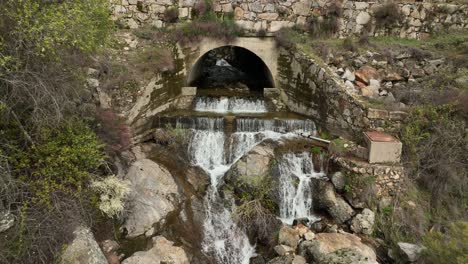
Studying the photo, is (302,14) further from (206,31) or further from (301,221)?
(301,221)

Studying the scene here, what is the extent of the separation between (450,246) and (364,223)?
201cm

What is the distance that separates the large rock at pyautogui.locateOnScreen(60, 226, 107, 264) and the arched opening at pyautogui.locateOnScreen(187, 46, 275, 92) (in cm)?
810

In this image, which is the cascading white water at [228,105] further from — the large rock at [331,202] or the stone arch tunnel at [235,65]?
the large rock at [331,202]

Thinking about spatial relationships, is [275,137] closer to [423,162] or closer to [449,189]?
[423,162]

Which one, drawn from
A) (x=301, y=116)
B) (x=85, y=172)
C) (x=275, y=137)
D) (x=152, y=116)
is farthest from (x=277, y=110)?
(x=85, y=172)

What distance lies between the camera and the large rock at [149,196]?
665 cm

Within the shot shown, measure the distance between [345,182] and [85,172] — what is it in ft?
19.6

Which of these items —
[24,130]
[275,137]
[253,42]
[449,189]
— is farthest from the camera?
[253,42]

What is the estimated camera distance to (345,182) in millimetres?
8070

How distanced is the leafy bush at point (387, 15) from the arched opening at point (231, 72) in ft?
15.8

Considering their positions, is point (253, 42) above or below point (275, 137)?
above

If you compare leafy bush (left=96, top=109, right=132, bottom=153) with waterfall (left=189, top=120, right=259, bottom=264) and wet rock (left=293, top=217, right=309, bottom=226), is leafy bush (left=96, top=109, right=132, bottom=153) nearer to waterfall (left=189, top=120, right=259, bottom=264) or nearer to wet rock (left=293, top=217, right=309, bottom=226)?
waterfall (left=189, top=120, right=259, bottom=264)

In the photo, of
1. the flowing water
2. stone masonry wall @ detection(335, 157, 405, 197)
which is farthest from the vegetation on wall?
stone masonry wall @ detection(335, 157, 405, 197)

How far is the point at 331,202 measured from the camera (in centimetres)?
780
